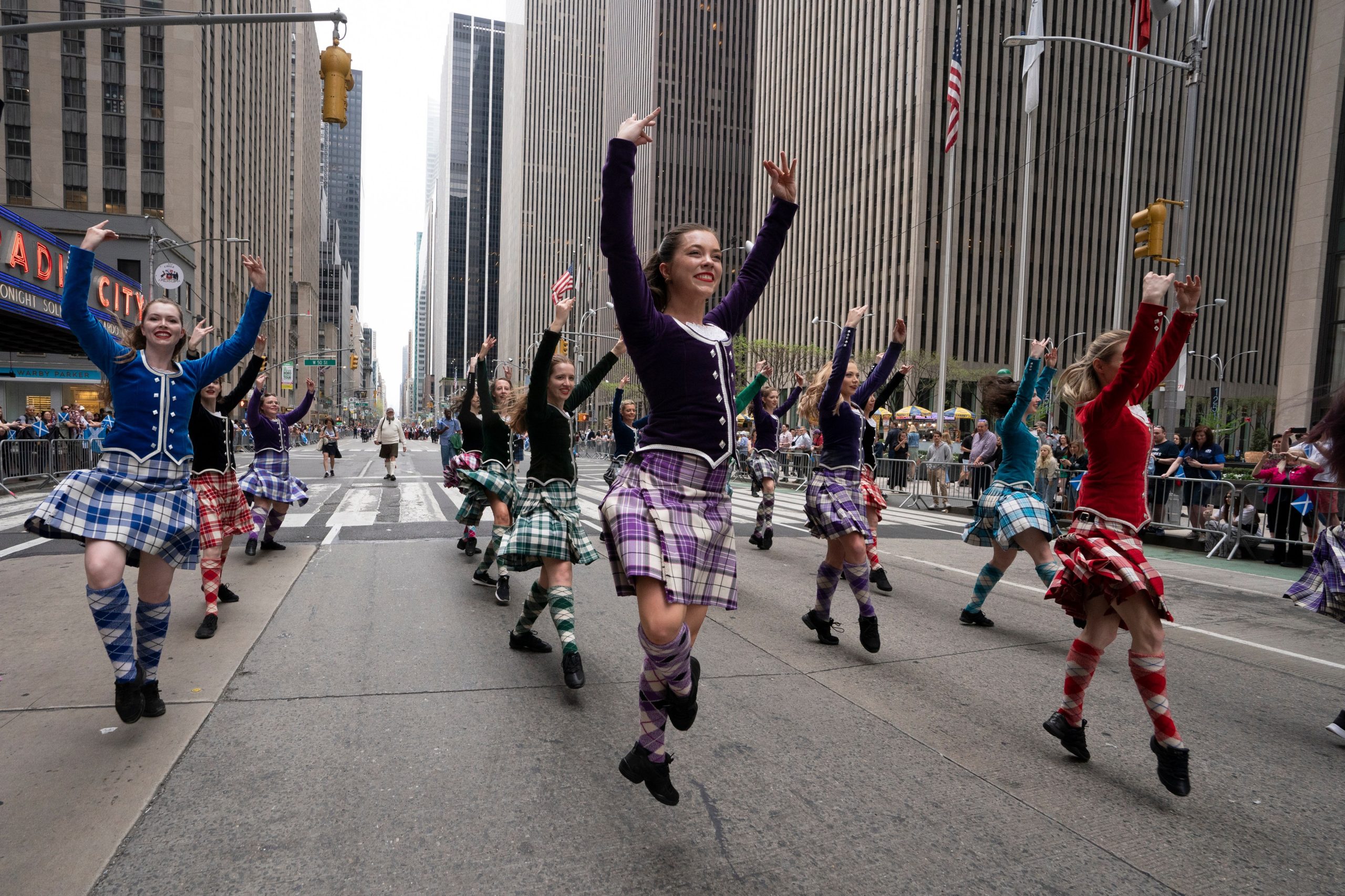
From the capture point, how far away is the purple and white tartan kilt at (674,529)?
8.69 feet

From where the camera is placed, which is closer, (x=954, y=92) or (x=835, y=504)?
(x=835, y=504)

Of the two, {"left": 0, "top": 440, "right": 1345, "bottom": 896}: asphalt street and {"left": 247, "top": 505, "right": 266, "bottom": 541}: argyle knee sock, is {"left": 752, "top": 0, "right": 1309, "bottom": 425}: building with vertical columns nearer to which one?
{"left": 247, "top": 505, "right": 266, "bottom": 541}: argyle knee sock

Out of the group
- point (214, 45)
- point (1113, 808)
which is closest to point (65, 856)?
point (1113, 808)

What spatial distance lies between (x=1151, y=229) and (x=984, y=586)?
315 inches

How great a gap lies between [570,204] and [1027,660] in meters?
124

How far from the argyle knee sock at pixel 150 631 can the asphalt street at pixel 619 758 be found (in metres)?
0.29

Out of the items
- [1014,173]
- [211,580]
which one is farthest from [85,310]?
[1014,173]

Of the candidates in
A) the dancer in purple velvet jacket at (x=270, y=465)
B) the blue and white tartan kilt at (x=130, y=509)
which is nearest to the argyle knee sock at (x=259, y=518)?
the dancer in purple velvet jacket at (x=270, y=465)

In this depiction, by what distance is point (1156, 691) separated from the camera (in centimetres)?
328

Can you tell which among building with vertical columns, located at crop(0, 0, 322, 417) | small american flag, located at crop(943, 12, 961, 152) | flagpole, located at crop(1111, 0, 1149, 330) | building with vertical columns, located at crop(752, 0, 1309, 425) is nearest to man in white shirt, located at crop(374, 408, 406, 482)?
flagpole, located at crop(1111, 0, 1149, 330)

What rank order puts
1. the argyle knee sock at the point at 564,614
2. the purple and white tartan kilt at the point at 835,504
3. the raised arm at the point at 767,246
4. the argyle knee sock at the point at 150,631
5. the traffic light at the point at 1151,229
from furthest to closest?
the traffic light at the point at 1151,229, the purple and white tartan kilt at the point at 835,504, the argyle knee sock at the point at 564,614, the argyle knee sock at the point at 150,631, the raised arm at the point at 767,246

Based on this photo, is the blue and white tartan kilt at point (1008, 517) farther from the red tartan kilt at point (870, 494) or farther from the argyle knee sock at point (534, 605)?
the argyle knee sock at point (534, 605)

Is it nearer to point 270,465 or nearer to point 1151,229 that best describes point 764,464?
point 270,465

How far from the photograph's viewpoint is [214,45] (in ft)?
188
